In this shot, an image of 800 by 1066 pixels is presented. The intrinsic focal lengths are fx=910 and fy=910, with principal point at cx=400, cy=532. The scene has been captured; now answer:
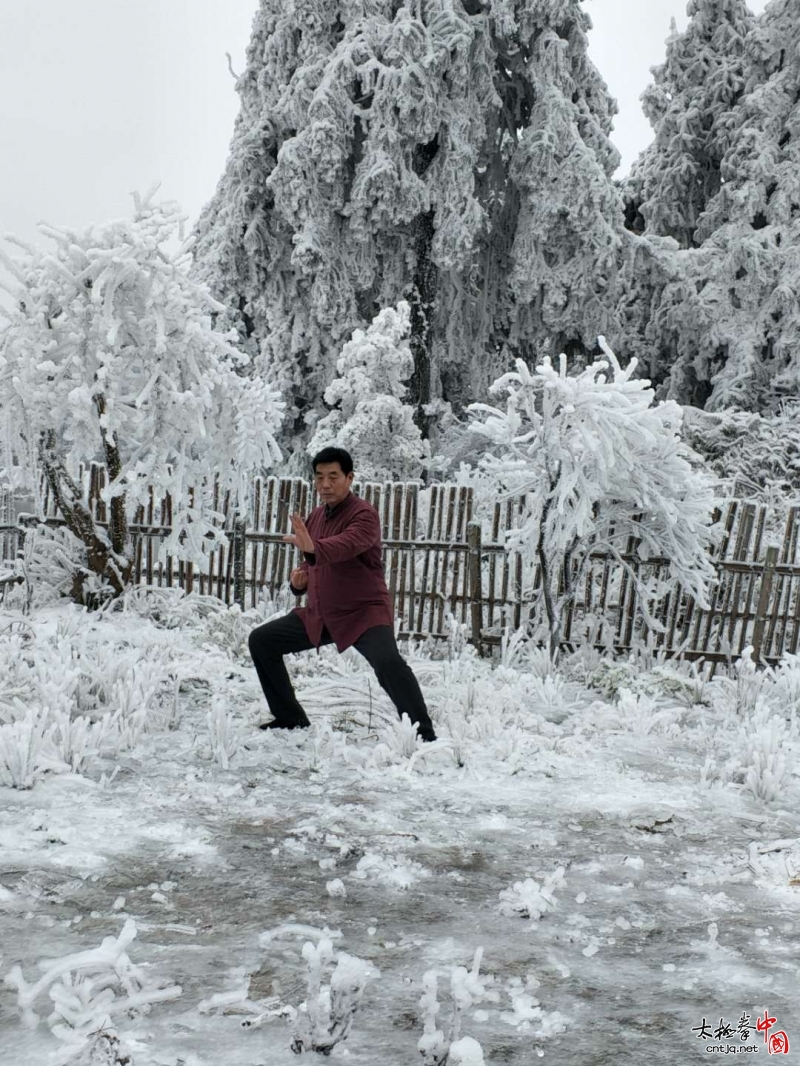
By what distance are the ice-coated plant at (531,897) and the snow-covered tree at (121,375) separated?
5.46 m

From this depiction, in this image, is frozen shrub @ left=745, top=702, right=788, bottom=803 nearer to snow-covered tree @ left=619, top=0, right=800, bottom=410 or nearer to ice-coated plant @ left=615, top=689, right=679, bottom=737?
ice-coated plant @ left=615, top=689, right=679, bottom=737

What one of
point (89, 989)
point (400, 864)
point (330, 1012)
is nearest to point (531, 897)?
point (400, 864)

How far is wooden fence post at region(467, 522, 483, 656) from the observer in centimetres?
790

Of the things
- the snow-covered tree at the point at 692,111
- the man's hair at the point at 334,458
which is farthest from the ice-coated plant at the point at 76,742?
the snow-covered tree at the point at 692,111

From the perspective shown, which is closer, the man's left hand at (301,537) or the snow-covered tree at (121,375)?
the man's left hand at (301,537)

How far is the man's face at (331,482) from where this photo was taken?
492 cm

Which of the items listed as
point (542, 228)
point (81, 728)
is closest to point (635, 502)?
point (81, 728)

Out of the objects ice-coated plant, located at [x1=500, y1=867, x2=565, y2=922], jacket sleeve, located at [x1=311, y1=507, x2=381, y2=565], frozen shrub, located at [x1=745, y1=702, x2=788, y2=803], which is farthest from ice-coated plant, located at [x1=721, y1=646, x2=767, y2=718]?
ice-coated plant, located at [x1=500, y1=867, x2=565, y2=922]

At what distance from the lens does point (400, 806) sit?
4137 mm

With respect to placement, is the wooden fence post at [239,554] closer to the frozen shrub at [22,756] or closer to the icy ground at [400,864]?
the icy ground at [400,864]

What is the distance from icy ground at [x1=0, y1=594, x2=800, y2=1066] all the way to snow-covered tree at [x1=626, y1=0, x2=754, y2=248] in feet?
47.7

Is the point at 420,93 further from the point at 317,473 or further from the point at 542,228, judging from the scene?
the point at 317,473

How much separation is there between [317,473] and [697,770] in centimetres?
262

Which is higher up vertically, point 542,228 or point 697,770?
point 542,228
